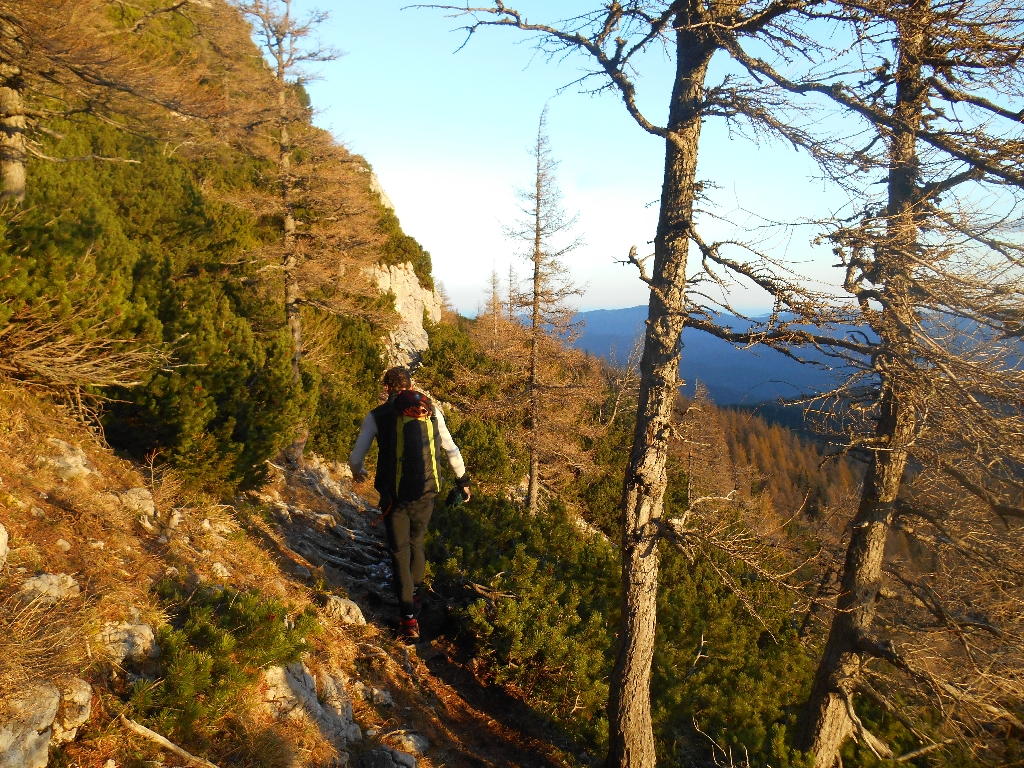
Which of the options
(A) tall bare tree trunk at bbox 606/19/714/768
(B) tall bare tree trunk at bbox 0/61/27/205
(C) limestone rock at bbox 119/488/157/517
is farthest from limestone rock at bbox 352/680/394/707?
(B) tall bare tree trunk at bbox 0/61/27/205

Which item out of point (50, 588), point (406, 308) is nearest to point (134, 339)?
point (50, 588)

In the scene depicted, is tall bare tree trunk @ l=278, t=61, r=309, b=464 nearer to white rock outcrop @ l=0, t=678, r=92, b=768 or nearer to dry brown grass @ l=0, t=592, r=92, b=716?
dry brown grass @ l=0, t=592, r=92, b=716

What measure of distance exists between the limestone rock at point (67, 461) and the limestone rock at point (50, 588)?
138cm

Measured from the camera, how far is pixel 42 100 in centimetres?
881

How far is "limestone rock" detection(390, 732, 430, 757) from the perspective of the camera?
12.6ft

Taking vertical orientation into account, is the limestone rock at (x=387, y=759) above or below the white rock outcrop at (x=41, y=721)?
below

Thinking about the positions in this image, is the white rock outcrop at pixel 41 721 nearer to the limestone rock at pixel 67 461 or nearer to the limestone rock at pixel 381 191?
the limestone rock at pixel 67 461

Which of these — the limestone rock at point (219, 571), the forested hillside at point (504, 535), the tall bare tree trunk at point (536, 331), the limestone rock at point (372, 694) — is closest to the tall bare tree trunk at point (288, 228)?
Answer: the forested hillside at point (504, 535)

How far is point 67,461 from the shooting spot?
411 cm

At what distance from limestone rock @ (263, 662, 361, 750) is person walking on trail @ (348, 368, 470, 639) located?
1203 millimetres

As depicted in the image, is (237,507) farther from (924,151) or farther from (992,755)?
Answer: (992,755)

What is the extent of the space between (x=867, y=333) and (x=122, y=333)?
5.86 m

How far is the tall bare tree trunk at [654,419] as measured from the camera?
3.82m

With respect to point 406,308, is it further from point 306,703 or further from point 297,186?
A: point 306,703
